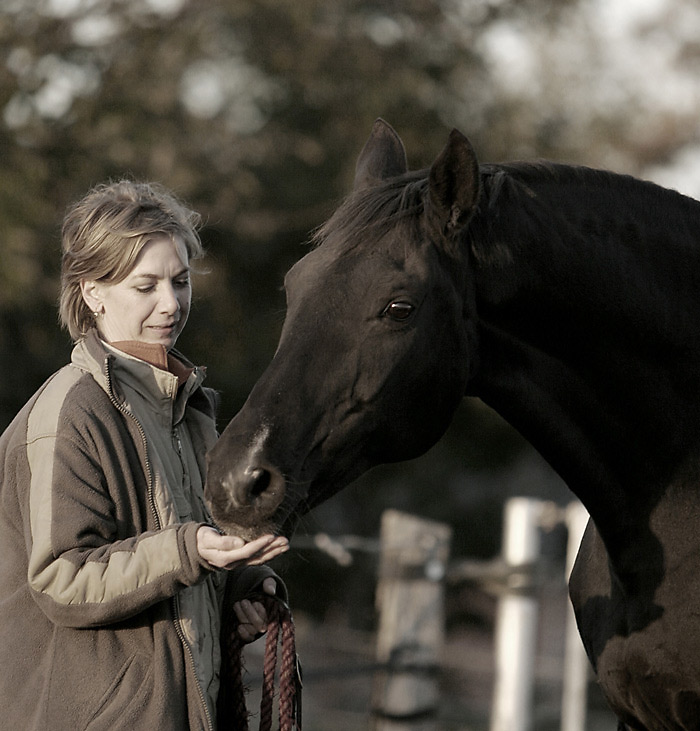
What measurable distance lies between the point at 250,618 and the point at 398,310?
2.44ft

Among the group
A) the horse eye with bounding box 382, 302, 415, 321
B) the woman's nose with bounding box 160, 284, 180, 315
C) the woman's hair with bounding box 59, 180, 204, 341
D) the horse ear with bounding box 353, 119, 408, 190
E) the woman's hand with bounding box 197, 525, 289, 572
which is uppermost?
the horse ear with bounding box 353, 119, 408, 190

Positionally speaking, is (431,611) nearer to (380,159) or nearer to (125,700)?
(380,159)

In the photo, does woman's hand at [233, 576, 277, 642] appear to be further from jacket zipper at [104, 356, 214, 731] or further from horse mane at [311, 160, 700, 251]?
horse mane at [311, 160, 700, 251]

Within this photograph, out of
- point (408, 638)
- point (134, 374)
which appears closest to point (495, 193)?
point (134, 374)

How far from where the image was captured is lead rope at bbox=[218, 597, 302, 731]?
2188mm

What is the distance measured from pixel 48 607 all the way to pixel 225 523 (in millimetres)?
382

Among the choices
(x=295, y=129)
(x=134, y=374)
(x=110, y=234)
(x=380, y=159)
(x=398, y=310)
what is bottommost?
(x=134, y=374)

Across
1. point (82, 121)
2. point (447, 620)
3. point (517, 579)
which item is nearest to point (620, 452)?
point (517, 579)

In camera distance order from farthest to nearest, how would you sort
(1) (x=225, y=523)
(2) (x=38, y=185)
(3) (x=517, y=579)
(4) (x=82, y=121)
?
(4) (x=82, y=121) < (2) (x=38, y=185) < (3) (x=517, y=579) < (1) (x=225, y=523)

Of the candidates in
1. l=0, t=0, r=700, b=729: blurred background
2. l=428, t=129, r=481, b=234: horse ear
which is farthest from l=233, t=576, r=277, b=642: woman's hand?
l=0, t=0, r=700, b=729: blurred background

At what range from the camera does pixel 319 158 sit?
10844 mm

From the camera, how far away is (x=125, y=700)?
6.49ft

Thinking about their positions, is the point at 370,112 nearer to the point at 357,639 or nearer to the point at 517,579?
the point at 357,639

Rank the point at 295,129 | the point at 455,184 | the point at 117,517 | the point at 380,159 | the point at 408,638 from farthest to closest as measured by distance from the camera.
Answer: the point at 295,129 → the point at 408,638 → the point at 380,159 → the point at 455,184 → the point at 117,517
